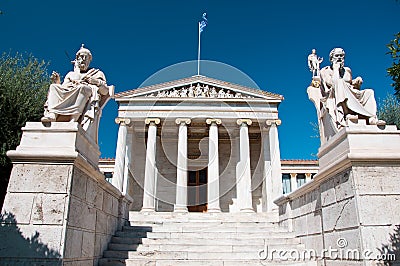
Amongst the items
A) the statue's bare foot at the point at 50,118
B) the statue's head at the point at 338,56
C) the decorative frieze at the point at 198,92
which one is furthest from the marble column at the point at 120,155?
the statue's head at the point at 338,56

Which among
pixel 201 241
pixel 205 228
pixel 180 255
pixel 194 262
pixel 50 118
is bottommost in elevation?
pixel 194 262

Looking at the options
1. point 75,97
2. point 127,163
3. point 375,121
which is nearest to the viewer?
point 375,121

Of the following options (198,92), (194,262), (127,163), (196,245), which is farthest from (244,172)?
(194,262)

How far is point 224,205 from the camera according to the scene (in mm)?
21438

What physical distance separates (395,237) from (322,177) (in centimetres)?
158

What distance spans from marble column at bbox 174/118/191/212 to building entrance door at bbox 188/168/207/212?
3.11 metres

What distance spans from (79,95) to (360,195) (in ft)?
15.7

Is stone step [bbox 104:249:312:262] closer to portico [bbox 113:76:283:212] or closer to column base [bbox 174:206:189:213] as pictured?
column base [bbox 174:206:189:213]

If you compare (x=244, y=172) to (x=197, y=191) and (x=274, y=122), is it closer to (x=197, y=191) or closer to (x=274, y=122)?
(x=274, y=122)

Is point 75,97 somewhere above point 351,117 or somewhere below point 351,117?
above

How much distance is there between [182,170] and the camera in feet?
61.2

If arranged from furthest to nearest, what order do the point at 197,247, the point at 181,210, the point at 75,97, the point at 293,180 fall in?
the point at 293,180, the point at 181,210, the point at 197,247, the point at 75,97

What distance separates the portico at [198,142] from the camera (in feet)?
62.6

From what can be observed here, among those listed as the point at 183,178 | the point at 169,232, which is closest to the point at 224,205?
the point at 183,178
